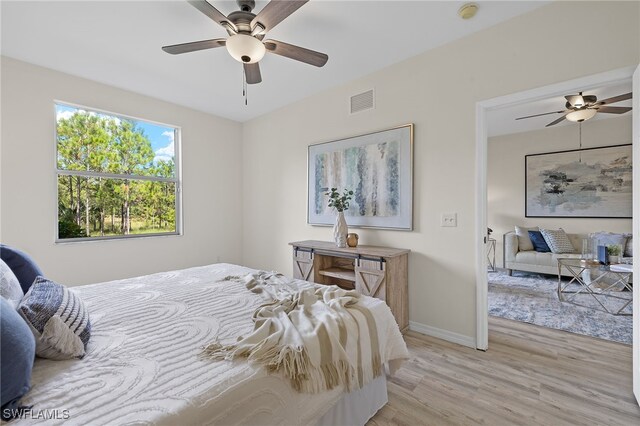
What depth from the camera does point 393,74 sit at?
9.70ft

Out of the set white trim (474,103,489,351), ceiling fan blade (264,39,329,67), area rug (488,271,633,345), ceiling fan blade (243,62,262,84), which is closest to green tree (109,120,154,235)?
ceiling fan blade (243,62,262,84)

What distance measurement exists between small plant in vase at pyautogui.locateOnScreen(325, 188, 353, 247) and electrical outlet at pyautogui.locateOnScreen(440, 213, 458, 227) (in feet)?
3.23

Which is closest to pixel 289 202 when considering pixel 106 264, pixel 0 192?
pixel 106 264

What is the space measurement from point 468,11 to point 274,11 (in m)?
1.48

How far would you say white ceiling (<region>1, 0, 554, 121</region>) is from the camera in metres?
2.13

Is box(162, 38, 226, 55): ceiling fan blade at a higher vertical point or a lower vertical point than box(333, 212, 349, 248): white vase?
higher

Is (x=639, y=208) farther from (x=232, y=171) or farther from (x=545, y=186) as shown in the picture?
(x=232, y=171)

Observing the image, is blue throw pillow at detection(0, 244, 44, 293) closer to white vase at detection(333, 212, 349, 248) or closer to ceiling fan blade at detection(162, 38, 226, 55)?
ceiling fan blade at detection(162, 38, 226, 55)

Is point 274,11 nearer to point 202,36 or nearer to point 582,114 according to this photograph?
point 202,36

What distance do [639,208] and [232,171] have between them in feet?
14.8

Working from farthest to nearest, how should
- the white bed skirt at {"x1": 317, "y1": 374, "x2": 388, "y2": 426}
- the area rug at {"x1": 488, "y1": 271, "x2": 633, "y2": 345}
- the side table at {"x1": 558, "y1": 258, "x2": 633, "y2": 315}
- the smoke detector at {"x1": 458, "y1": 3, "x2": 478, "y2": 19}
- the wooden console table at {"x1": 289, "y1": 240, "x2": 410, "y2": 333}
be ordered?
the side table at {"x1": 558, "y1": 258, "x2": 633, "y2": 315} → the area rug at {"x1": 488, "y1": 271, "x2": 633, "y2": 345} → the wooden console table at {"x1": 289, "y1": 240, "x2": 410, "y2": 333} → the smoke detector at {"x1": 458, "y1": 3, "x2": 478, "y2": 19} → the white bed skirt at {"x1": 317, "y1": 374, "x2": 388, "y2": 426}

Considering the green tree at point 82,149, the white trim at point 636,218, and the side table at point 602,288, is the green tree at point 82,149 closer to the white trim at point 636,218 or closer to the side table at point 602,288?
the white trim at point 636,218

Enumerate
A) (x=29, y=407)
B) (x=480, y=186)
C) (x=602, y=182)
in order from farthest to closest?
(x=602, y=182), (x=480, y=186), (x=29, y=407)

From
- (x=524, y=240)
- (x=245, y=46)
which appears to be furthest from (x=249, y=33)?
(x=524, y=240)
